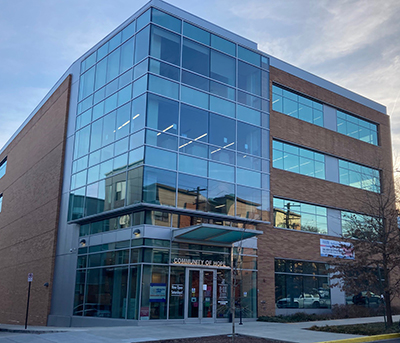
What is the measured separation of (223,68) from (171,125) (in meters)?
5.58

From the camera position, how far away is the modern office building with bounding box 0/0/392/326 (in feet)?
71.3

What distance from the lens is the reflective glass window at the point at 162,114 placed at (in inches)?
872

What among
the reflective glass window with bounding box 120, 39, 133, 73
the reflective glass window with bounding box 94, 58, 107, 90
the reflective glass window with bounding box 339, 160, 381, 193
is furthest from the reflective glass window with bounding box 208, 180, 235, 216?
the reflective glass window with bounding box 339, 160, 381, 193

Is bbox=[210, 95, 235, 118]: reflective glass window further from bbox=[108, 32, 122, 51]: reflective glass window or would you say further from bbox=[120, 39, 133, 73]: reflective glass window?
bbox=[108, 32, 122, 51]: reflective glass window

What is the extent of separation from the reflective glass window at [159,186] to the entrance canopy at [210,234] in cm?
157

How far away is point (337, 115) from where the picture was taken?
33.9 metres

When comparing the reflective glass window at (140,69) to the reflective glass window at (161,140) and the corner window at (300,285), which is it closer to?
the reflective glass window at (161,140)

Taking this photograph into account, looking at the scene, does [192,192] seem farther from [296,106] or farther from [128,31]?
[296,106]

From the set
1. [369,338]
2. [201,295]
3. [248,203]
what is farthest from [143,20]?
[369,338]

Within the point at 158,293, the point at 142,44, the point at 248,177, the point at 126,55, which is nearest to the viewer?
the point at 158,293

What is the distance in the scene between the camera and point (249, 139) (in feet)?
86.5

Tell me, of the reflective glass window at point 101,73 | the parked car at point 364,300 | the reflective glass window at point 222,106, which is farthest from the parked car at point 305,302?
the reflective glass window at point 101,73

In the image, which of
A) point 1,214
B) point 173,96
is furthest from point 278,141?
point 1,214

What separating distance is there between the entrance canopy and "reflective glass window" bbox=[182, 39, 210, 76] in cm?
876
